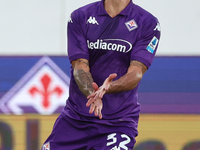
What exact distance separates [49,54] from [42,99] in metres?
0.50

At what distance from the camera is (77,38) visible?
3.13m

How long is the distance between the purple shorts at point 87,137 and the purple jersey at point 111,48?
5 centimetres

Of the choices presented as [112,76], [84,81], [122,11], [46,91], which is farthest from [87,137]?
[46,91]

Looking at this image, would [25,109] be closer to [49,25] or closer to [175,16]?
[49,25]

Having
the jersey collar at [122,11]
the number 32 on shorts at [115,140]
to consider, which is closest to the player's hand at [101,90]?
the number 32 on shorts at [115,140]

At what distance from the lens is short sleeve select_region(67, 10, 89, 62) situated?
3.09 meters

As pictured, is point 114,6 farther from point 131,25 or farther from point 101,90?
point 101,90

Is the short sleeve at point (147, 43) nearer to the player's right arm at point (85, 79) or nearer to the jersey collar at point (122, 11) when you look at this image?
the jersey collar at point (122, 11)

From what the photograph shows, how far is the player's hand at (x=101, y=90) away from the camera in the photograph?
9.01 feet

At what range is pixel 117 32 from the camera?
3.12m

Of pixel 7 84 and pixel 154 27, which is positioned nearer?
pixel 154 27

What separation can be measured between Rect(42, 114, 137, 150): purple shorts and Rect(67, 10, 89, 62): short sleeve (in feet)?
1.48

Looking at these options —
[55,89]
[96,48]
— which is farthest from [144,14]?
[55,89]

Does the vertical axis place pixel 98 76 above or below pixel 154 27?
below
